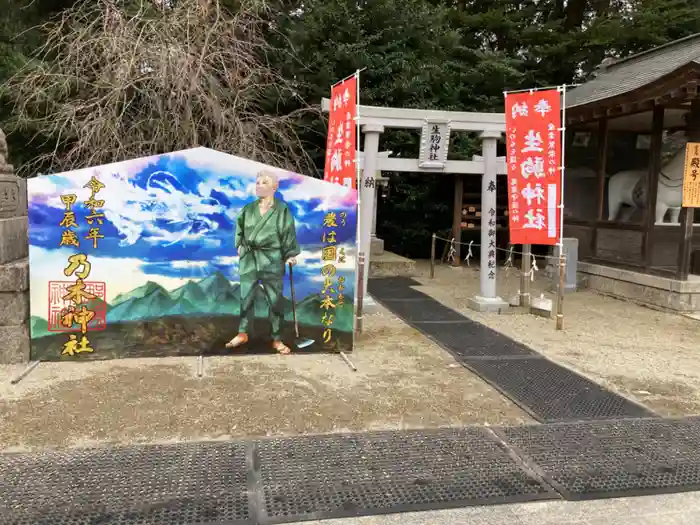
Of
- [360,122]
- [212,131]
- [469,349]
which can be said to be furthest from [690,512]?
[212,131]

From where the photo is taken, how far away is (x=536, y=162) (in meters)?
7.57

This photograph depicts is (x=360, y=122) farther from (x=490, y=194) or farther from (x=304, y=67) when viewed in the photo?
(x=304, y=67)

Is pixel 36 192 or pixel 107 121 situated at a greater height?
pixel 107 121

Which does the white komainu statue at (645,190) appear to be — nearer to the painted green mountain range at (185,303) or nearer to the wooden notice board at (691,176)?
the wooden notice board at (691,176)

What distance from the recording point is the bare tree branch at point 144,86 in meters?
8.34

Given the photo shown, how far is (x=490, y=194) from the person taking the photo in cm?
816

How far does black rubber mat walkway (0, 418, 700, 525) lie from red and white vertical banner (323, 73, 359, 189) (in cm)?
359

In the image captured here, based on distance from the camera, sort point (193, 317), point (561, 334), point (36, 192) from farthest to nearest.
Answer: point (561, 334), point (193, 317), point (36, 192)

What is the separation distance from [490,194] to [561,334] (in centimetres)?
222

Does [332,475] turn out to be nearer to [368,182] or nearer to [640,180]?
[368,182]

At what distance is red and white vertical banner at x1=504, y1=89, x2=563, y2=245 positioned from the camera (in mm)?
7465

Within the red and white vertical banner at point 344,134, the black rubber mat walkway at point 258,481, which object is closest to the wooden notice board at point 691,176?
the red and white vertical banner at point 344,134

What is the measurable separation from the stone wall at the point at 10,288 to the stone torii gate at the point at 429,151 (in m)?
3.90

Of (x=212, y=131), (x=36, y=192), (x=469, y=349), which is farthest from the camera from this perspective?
(x=212, y=131)
